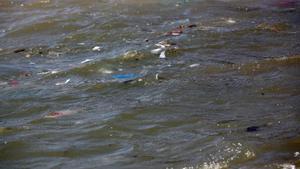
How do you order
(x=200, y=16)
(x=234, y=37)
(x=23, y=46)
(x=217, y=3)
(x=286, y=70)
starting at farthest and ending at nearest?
(x=217, y=3) → (x=200, y=16) → (x=23, y=46) → (x=234, y=37) → (x=286, y=70)

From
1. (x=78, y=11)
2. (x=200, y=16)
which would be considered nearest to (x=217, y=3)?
(x=200, y=16)

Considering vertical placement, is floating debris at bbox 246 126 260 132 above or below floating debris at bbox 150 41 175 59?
above

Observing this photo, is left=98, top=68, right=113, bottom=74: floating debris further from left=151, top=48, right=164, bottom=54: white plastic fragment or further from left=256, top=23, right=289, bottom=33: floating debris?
left=256, top=23, right=289, bottom=33: floating debris

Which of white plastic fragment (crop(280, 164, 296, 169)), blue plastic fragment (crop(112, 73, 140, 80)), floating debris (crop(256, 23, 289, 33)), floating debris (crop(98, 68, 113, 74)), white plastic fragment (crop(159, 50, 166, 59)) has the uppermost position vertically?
white plastic fragment (crop(280, 164, 296, 169))

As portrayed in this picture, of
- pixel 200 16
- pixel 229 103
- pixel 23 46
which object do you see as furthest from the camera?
pixel 200 16

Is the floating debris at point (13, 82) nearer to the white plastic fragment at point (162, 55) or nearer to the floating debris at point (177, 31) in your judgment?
the white plastic fragment at point (162, 55)

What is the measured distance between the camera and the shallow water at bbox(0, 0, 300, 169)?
12.9 feet

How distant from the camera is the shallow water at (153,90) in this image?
3.93 metres

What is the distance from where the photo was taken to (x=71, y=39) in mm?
8000

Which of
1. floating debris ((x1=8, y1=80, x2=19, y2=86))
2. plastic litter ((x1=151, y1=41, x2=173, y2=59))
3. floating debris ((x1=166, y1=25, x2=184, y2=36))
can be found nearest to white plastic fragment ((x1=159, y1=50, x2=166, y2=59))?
plastic litter ((x1=151, y1=41, x2=173, y2=59))

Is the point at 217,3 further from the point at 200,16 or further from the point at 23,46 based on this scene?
the point at 23,46

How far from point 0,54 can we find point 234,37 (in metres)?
2.79

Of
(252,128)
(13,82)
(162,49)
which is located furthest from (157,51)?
(252,128)

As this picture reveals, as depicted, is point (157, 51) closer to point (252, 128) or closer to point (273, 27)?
point (273, 27)
